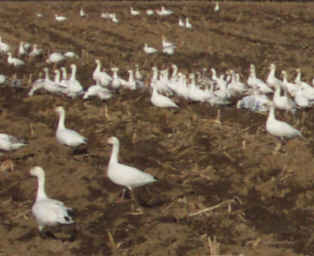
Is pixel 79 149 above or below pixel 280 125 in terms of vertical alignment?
below

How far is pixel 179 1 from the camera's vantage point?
3822 cm

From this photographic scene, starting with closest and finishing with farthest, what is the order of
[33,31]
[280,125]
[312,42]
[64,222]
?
1. [64,222]
2. [280,125]
3. [312,42]
4. [33,31]

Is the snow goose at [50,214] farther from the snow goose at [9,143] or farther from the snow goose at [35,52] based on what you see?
the snow goose at [35,52]

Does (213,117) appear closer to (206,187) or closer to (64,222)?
(206,187)

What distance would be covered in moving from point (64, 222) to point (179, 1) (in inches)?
1321

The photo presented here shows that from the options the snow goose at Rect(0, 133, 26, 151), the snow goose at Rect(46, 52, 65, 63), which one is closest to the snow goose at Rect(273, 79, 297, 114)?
the snow goose at Rect(0, 133, 26, 151)

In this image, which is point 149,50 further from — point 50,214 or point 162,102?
point 50,214

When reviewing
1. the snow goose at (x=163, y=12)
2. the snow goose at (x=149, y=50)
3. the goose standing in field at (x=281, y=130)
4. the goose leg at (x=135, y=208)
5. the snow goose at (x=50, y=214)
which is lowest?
the goose leg at (x=135, y=208)

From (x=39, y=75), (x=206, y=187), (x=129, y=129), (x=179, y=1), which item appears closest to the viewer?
(x=206, y=187)

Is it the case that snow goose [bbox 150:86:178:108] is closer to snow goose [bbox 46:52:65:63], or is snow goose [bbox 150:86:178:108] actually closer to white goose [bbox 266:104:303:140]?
white goose [bbox 266:104:303:140]

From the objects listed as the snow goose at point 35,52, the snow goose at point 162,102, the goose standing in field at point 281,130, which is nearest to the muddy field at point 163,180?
the snow goose at point 162,102

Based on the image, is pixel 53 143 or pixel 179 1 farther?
pixel 179 1

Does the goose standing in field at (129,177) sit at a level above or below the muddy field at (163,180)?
above

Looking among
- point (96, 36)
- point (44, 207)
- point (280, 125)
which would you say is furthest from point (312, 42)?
point (44, 207)
